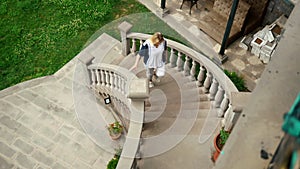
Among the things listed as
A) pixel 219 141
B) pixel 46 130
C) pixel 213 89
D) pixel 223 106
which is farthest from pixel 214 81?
pixel 46 130

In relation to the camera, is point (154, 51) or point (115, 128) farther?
point (115, 128)

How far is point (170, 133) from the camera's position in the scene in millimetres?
7660

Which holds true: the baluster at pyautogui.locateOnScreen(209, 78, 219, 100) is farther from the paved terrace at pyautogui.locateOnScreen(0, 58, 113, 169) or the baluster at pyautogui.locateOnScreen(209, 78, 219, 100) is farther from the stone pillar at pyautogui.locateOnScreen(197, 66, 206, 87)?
the paved terrace at pyautogui.locateOnScreen(0, 58, 113, 169)

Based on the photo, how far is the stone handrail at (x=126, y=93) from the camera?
6208 mm

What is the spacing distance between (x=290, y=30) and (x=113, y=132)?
17.1 ft

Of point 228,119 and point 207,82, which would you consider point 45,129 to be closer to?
point 207,82

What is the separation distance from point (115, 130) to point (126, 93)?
1049 mm

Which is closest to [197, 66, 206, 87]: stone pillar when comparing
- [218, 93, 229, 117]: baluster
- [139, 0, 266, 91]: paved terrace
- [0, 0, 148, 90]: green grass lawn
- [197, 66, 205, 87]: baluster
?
[197, 66, 205, 87]: baluster

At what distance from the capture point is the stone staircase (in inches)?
285

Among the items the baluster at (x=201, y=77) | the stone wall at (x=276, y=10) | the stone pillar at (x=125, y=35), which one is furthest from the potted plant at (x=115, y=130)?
the stone wall at (x=276, y=10)

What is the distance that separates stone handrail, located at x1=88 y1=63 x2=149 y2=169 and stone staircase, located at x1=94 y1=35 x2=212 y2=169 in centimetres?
49

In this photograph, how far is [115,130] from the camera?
9.07 meters

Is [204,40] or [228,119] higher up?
[228,119]

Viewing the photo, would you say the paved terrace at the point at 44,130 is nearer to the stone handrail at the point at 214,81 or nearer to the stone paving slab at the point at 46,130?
the stone paving slab at the point at 46,130
